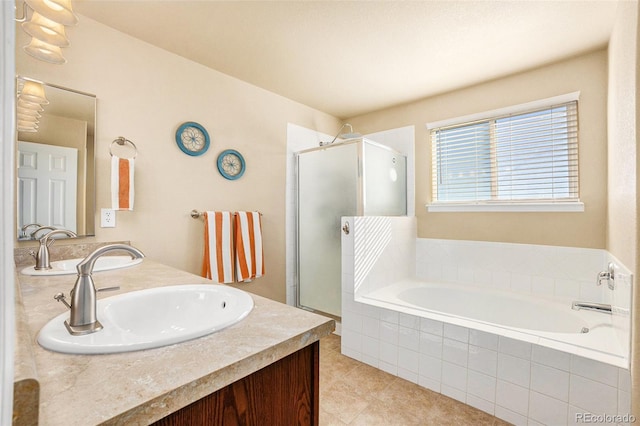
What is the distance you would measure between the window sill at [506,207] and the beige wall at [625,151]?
25 cm

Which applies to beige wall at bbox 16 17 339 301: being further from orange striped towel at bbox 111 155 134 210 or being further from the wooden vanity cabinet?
the wooden vanity cabinet

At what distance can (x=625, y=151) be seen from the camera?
143 cm

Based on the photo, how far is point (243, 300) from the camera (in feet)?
3.16

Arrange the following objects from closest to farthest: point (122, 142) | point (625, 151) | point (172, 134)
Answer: point (625, 151)
point (122, 142)
point (172, 134)

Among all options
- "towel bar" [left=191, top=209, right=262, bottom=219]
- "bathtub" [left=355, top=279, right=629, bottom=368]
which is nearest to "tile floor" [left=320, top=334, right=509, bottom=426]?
"bathtub" [left=355, top=279, right=629, bottom=368]

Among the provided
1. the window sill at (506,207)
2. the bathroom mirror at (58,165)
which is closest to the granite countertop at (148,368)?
the bathroom mirror at (58,165)

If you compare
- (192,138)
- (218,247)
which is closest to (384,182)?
(218,247)

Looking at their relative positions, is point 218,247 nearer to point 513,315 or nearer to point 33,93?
point 33,93

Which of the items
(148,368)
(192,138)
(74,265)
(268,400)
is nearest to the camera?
(148,368)

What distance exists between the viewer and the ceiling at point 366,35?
1708 mm

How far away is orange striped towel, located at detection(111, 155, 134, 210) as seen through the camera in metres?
1.81

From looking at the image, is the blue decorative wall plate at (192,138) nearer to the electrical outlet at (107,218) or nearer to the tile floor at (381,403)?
the electrical outlet at (107,218)

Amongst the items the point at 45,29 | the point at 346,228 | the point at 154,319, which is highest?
the point at 45,29

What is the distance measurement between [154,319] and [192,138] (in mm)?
1632
